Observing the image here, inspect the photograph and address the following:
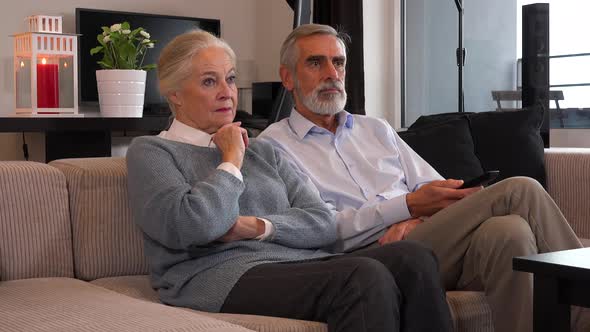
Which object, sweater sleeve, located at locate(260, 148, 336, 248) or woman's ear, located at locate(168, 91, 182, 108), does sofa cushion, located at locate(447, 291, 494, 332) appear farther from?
woman's ear, located at locate(168, 91, 182, 108)

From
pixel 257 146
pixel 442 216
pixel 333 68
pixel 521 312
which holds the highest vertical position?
pixel 333 68

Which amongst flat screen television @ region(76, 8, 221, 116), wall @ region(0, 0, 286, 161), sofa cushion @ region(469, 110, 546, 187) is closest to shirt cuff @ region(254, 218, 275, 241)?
sofa cushion @ region(469, 110, 546, 187)

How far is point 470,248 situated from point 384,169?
0.52 meters

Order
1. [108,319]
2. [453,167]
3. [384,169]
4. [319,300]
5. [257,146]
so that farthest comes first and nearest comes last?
[453,167]
[384,169]
[257,146]
[319,300]
[108,319]

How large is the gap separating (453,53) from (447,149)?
342 cm

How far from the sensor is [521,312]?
2000mm

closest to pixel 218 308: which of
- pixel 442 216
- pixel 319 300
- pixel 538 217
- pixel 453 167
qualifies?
pixel 319 300

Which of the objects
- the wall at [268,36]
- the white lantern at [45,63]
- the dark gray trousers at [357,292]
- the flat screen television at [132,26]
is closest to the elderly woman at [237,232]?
the dark gray trousers at [357,292]

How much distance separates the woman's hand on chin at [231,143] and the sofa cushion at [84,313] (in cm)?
41

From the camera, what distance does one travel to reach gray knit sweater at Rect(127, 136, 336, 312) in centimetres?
193

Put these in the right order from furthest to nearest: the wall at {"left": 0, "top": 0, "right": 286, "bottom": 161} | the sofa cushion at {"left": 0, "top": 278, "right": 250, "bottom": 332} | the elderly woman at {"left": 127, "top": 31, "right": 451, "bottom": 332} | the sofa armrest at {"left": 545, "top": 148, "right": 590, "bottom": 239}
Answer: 1. the wall at {"left": 0, "top": 0, "right": 286, "bottom": 161}
2. the sofa armrest at {"left": 545, "top": 148, "right": 590, "bottom": 239}
3. the elderly woman at {"left": 127, "top": 31, "right": 451, "bottom": 332}
4. the sofa cushion at {"left": 0, "top": 278, "right": 250, "bottom": 332}

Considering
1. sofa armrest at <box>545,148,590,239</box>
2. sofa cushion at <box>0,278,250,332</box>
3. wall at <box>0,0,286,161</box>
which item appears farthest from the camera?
wall at <box>0,0,286,161</box>

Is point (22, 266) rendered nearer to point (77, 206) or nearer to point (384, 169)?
point (77, 206)

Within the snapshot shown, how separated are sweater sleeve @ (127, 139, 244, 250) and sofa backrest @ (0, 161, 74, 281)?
0.23 metres
